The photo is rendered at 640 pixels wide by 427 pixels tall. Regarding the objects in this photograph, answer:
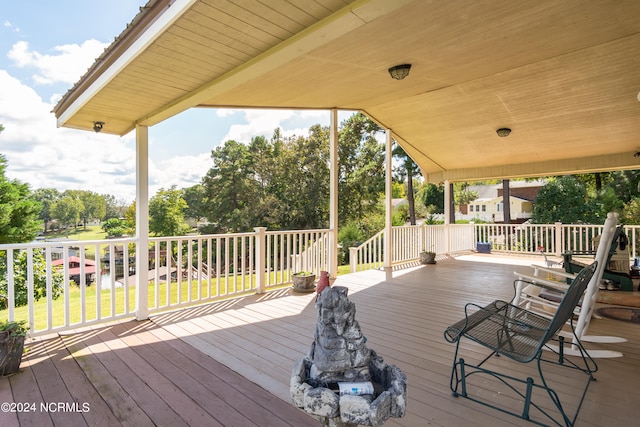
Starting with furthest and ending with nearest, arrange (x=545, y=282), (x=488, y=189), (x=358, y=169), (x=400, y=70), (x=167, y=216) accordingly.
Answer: (x=488, y=189), (x=167, y=216), (x=358, y=169), (x=400, y=70), (x=545, y=282)

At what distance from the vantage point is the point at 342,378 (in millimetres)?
1239

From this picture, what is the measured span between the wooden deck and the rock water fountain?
74cm

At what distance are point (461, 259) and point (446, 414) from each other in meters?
6.87

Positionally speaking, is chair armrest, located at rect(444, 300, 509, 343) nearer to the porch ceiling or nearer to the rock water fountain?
the rock water fountain

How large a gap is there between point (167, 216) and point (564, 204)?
22.7 m

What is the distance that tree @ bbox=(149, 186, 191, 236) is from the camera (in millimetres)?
22469

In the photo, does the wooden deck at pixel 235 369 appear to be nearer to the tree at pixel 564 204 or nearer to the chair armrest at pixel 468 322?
the chair armrest at pixel 468 322

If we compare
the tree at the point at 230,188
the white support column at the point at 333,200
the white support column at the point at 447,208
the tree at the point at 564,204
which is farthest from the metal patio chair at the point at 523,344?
the tree at the point at 230,188

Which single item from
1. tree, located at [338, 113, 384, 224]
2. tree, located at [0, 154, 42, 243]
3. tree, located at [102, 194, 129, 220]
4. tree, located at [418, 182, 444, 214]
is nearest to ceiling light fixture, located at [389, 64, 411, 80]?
tree, located at [0, 154, 42, 243]

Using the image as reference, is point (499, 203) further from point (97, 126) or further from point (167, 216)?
point (97, 126)

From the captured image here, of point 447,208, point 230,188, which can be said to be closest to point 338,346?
point 447,208

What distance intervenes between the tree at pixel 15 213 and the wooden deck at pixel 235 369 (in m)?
9.48

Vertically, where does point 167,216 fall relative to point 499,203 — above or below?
below

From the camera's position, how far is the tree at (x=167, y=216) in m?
22.5
